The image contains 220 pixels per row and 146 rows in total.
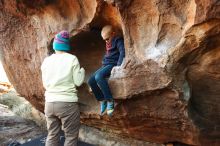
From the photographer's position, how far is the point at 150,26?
3355mm

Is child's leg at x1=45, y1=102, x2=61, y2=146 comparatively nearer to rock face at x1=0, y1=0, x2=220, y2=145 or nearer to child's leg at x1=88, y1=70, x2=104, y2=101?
child's leg at x1=88, y1=70, x2=104, y2=101

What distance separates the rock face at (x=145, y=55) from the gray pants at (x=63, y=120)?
0.47 meters

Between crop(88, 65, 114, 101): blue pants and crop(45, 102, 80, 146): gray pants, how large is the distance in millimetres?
271

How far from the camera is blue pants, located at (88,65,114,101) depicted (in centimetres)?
354

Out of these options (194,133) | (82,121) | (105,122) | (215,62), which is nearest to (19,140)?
Answer: (82,121)

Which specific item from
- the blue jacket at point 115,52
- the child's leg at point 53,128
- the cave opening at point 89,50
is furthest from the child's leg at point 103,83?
the cave opening at point 89,50

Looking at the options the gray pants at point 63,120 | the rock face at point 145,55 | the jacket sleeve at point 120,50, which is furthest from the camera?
the jacket sleeve at point 120,50

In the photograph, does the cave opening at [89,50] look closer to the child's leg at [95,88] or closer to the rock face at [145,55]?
the rock face at [145,55]

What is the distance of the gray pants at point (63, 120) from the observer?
3465 mm

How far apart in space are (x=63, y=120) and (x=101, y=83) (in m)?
0.51

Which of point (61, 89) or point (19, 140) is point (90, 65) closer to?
point (61, 89)

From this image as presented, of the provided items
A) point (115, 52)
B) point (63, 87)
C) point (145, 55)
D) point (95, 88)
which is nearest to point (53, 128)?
point (63, 87)

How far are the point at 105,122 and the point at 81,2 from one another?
4.70ft

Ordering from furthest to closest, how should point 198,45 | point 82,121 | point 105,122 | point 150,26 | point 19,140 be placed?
1. point 19,140
2. point 82,121
3. point 105,122
4. point 150,26
5. point 198,45
